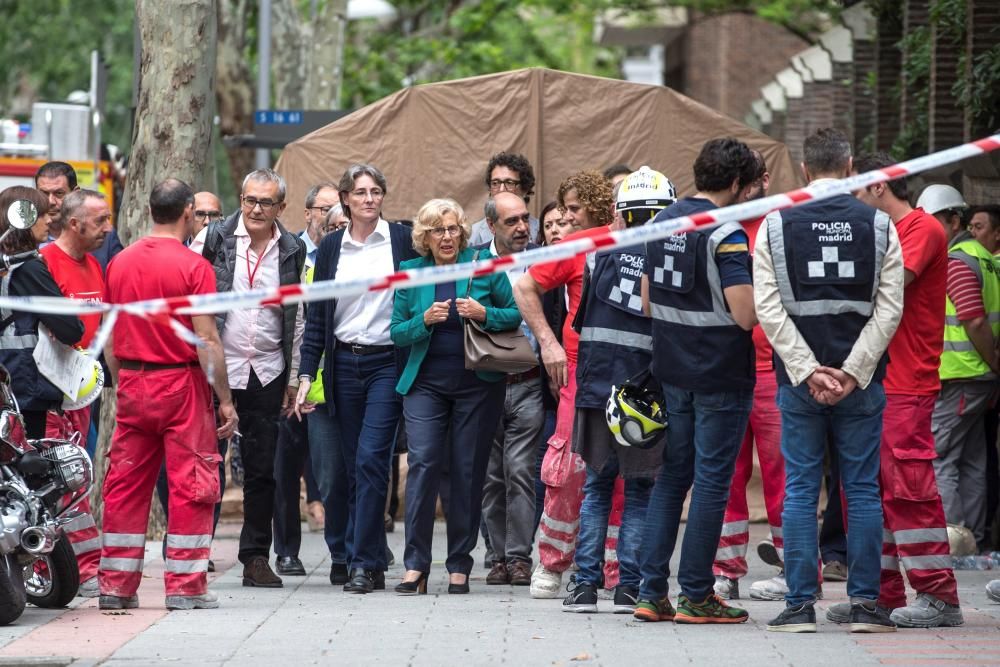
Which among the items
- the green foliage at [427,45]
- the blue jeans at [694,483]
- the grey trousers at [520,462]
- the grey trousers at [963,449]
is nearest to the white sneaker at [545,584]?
the grey trousers at [520,462]

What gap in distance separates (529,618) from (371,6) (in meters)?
17.5

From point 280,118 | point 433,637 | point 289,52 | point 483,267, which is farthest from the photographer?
point 289,52

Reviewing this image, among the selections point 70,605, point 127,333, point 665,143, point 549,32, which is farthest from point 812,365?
point 549,32

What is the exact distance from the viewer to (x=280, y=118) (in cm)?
1767

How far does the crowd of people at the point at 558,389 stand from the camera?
24.8 feet

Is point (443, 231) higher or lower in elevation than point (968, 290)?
higher

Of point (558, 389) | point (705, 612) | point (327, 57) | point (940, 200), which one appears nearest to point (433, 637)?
point (705, 612)

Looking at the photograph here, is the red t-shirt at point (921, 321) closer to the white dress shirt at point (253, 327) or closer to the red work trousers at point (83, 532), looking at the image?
the white dress shirt at point (253, 327)

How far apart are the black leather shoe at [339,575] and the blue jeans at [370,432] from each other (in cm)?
35

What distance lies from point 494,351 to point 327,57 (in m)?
16.4

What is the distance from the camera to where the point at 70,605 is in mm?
8758

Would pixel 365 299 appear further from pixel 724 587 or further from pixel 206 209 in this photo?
pixel 724 587

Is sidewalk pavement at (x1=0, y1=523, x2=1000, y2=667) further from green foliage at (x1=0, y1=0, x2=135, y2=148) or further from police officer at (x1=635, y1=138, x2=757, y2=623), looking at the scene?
green foliage at (x1=0, y1=0, x2=135, y2=148)

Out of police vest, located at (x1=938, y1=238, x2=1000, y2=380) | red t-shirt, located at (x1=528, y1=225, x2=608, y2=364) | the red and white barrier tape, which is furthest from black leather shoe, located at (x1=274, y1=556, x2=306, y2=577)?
police vest, located at (x1=938, y1=238, x2=1000, y2=380)
